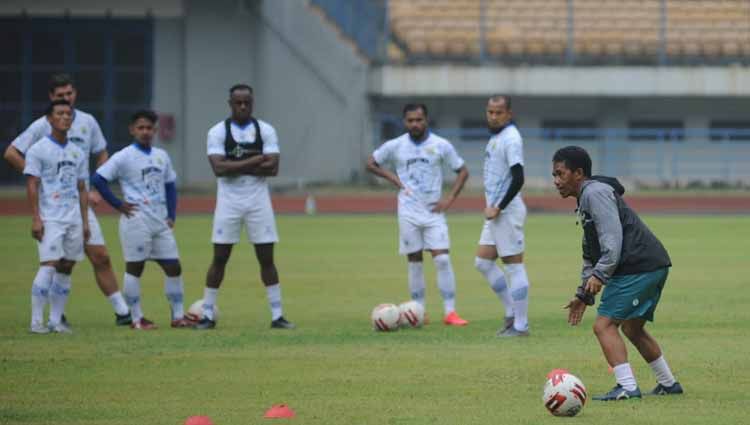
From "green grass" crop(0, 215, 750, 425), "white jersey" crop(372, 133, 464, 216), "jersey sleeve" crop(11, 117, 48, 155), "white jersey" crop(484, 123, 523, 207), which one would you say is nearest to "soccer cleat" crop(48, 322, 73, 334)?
"green grass" crop(0, 215, 750, 425)

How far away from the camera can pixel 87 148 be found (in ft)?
47.5

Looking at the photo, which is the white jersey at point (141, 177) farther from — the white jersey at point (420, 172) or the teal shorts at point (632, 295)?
the teal shorts at point (632, 295)

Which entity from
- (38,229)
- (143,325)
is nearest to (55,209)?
(38,229)

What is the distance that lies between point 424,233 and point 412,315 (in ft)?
3.80

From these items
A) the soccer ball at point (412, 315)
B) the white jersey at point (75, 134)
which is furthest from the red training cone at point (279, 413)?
the white jersey at point (75, 134)

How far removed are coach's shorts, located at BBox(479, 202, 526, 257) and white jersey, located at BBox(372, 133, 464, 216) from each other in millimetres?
1332

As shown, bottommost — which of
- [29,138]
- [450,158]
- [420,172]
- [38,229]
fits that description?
[38,229]

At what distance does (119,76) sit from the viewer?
40.3 m

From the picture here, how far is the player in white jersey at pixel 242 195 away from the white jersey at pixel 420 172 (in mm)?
1455

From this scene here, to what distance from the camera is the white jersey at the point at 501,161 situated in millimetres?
13637

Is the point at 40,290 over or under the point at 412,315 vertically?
over

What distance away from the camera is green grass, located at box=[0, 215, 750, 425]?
9.48 meters

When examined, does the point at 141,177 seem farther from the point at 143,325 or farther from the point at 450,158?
the point at 450,158

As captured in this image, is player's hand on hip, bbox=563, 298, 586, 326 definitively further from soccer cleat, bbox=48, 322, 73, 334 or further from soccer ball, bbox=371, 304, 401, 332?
soccer cleat, bbox=48, 322, 73, 334
